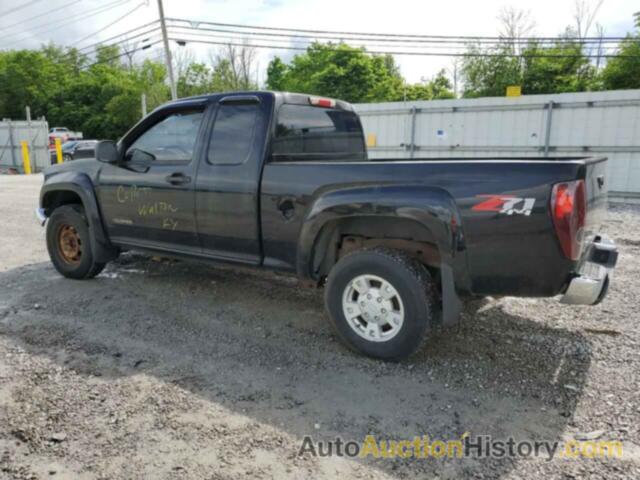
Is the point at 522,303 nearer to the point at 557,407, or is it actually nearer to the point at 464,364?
the point at 464,364

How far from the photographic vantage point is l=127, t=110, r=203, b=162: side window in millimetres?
4488

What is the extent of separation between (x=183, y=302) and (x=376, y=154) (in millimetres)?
10900

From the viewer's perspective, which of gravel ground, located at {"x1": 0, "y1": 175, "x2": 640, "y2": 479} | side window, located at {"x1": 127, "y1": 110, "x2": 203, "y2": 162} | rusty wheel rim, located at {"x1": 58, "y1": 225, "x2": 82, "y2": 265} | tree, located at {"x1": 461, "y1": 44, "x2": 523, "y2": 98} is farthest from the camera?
tree, located at {"x1": 461, "y1": 44, "x2": 523, "y2": 98}

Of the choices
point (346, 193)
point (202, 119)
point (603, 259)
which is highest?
point (202, 119)

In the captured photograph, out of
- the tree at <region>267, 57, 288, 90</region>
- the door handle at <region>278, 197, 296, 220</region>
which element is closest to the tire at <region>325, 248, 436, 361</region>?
the door handle at <region>278, 197, 296, 220</region>

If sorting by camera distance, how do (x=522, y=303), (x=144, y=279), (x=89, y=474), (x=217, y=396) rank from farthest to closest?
(x=144, y=279)
(x=522, y=303)
(x=217, y=396)
(x=89, y=474)

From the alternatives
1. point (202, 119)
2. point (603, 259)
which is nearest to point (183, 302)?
point (202, 119)

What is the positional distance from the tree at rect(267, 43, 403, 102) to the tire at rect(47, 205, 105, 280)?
38367mm

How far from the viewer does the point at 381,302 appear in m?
3.48

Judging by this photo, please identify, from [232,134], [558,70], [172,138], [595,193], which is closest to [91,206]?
[172,138]

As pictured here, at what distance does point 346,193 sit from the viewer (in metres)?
3.50

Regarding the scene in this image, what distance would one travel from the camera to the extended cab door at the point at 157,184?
4.45 m

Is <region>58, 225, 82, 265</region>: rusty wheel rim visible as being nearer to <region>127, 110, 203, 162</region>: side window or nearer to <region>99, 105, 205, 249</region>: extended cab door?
<region>99, 105, 205, 249</region>: extended cab door

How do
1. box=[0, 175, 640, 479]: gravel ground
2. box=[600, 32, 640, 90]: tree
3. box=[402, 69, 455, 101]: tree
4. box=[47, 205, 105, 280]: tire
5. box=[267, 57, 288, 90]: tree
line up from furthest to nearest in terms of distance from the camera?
box=[267, 57, 288, 90]: tree, box=[402, 69, 455, 101]: tree, box=[600, 32, 640, 90]: tree, box=[47, 205, 105, 280]: tire, box=[0, 175, 640, 479]: gravel ground
